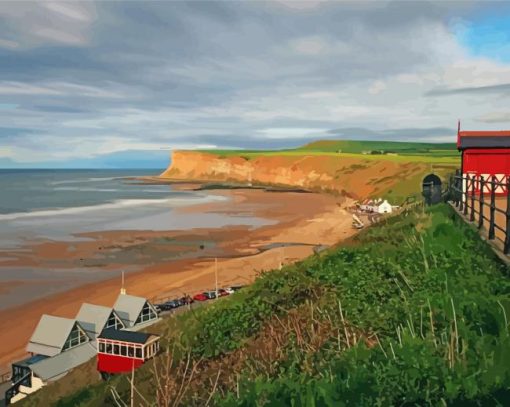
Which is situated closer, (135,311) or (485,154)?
(485,154)

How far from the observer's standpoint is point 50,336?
2112cm

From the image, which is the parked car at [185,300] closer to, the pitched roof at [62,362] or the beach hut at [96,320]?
the beach hut at [96,320]

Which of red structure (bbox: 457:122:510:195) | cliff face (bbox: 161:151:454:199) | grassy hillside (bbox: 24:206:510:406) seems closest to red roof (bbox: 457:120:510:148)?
red structure (bbox: 457:122:510:195)

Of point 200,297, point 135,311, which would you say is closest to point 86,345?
point 135,311

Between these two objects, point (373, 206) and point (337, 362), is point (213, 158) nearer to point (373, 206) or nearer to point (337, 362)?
point (373, 206)

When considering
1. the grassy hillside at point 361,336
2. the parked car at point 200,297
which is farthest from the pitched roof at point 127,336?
the parked car at point 200,297

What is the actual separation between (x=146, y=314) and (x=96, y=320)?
2840mm

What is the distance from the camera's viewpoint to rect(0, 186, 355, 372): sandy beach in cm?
2803

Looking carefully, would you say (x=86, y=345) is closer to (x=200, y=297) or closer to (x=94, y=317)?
(x=94, y=317)

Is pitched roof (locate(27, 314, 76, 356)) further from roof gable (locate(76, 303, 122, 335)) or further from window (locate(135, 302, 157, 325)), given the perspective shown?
window (locate(135, 302, 157, 325))

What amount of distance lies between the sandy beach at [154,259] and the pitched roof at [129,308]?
11.9 feet

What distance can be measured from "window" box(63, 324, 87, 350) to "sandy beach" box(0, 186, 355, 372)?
2.66 m

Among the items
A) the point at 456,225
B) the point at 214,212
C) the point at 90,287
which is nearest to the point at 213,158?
the point at 214,212

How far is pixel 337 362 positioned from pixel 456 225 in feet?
28.2
